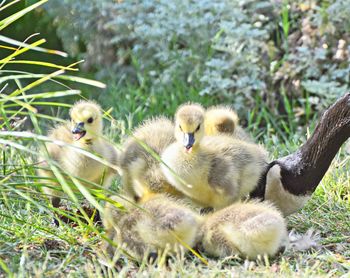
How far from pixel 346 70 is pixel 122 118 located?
1708 millimetres

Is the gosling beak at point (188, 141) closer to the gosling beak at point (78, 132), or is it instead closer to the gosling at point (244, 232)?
the gosling at point (244, 232)

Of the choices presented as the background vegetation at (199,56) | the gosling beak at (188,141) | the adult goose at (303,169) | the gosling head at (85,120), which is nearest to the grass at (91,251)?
the adult goose at (303,169)

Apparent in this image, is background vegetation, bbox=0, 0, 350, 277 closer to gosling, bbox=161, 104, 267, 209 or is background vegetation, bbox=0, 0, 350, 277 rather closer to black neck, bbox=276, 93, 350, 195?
black neck, bbox=276, 93, 350, 195

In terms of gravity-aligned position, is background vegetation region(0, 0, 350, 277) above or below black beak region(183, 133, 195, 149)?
below

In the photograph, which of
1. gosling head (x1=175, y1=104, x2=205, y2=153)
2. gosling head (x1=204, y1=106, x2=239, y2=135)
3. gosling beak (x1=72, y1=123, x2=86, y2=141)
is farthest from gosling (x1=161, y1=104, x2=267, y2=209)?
gosling beak (x1=72, y1=123, x2=86, y2=141)

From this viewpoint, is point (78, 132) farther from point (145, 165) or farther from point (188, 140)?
point (188, 140)

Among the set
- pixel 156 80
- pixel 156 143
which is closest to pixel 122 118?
pixel 156 80

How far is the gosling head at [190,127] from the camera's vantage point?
3540mm

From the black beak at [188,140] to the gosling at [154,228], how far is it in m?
0.26

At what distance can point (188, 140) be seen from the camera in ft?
11.6

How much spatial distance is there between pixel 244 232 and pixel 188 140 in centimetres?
50

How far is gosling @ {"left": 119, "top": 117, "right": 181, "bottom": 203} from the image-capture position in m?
3.64

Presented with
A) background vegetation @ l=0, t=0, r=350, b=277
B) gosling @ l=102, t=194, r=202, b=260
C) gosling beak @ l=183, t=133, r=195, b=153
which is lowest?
background vegetation @ l=0, t=0, r=350, b=277

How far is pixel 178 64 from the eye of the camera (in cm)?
660
